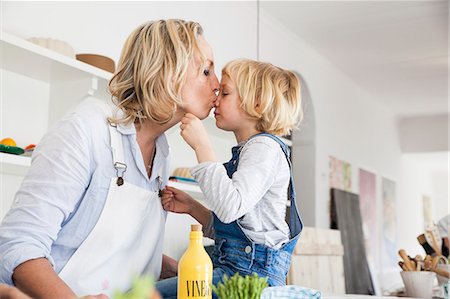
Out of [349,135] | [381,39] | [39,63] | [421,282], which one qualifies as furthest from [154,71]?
[349,135]

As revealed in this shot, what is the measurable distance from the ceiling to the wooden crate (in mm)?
1699

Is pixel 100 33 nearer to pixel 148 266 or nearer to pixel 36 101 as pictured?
pixel 36 101

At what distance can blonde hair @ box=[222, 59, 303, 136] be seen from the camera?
1.70 metres

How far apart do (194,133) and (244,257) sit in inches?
13.0

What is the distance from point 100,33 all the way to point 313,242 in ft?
6.76

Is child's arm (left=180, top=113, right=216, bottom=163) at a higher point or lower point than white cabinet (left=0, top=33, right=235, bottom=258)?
lower

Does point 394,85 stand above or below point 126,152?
above

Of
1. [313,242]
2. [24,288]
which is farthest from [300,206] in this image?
[24,288]

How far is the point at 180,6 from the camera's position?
3.35 m

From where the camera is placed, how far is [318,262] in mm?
3953

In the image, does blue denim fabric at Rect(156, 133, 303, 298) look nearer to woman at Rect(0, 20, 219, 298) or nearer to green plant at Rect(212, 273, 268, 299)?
woman at Rect(0, 20, 219, 298)

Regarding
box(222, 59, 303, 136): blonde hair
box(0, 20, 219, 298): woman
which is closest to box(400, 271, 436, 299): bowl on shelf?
box(222, 59, 303, 136): blonde hair

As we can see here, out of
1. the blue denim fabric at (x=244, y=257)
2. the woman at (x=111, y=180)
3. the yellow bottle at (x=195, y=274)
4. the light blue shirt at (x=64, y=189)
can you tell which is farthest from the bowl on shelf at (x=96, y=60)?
the yellow bottle at (x=195, y=274)

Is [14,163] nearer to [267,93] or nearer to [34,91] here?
[34,91]
